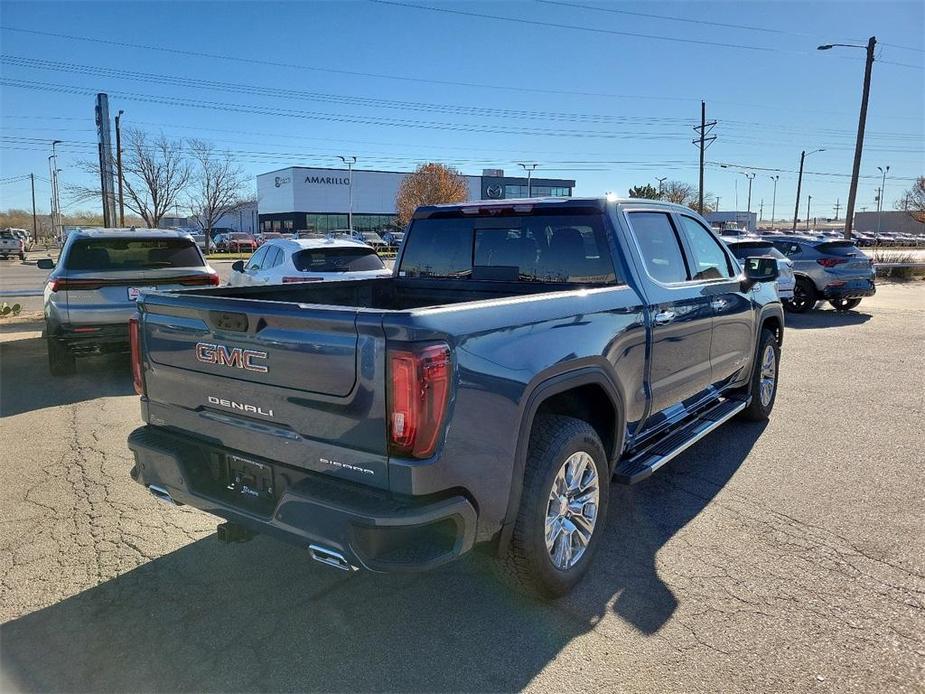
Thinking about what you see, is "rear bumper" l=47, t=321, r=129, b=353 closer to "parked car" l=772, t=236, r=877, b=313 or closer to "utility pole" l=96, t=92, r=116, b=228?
"parked car" l=772, t=236, r=877, b=313

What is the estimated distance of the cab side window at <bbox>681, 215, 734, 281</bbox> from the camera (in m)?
4.66

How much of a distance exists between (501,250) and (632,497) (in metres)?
1.85

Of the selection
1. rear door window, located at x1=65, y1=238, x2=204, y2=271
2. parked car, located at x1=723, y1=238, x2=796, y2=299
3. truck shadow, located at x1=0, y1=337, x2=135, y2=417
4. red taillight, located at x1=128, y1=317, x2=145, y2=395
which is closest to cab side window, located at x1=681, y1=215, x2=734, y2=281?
red taillight, located at x1=128, y1=317, x2=145, y2=395

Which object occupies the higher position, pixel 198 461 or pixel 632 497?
pixel 198 461

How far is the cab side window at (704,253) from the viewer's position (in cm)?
466

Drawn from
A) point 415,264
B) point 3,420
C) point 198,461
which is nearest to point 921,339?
point 415,264

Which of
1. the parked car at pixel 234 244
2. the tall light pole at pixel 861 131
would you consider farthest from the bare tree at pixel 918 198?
the parked car at pixel 234 244

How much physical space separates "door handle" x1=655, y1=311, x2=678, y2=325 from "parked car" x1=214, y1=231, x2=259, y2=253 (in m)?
51.2

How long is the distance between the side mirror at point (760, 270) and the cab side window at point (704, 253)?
0.28 metres

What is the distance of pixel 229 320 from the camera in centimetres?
283

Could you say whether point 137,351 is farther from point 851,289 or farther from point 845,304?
point 845,304

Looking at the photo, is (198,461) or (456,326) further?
(198,461)

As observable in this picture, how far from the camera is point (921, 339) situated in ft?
35.9

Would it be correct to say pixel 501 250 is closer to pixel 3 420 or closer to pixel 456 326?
pixel 456 326
